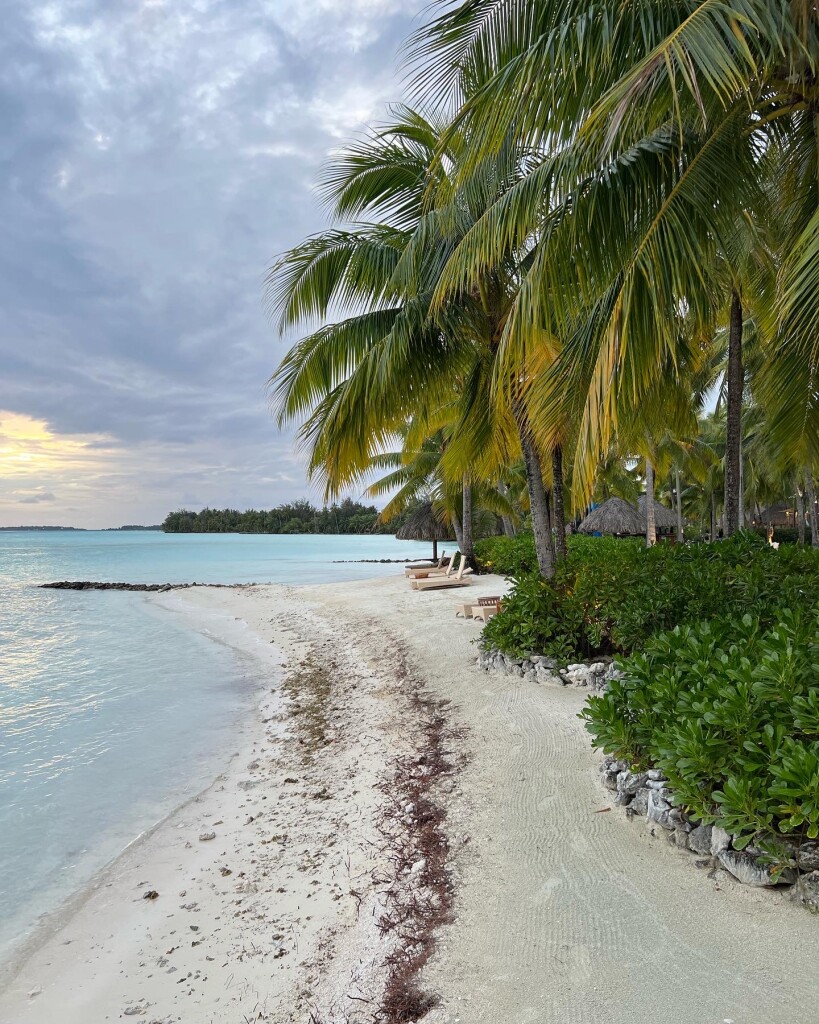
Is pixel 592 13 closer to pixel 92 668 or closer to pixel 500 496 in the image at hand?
pixel 92 668

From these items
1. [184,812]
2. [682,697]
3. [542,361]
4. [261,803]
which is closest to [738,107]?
[542,361]

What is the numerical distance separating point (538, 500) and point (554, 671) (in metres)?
2.33

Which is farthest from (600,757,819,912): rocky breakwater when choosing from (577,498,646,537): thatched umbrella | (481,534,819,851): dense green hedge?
(577,498,646,537): thatched umbrella

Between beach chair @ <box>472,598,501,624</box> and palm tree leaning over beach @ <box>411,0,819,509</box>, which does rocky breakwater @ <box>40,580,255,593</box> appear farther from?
palm tree leaning over beach @ <box>411,0,819,509</box>

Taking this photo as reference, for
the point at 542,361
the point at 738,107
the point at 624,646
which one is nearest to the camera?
the point at 738,107

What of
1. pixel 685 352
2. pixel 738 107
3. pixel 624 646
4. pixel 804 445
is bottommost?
pixel 624 646

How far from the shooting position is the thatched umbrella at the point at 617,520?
2228 centimetres

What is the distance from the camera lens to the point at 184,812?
4.87 m

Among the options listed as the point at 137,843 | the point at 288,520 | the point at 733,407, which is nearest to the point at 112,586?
the point at 137,843

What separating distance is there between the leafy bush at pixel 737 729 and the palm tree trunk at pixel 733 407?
500cm

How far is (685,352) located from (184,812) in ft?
21.3

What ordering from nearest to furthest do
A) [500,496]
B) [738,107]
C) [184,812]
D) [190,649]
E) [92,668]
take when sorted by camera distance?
[738,107], [184,812], [92,668], [190,649], [500,496]

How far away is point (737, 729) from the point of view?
2.57 metres

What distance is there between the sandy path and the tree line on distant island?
237 feet
